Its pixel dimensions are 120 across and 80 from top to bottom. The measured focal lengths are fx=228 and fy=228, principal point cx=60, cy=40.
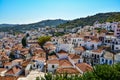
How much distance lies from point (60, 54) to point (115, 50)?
512 inches

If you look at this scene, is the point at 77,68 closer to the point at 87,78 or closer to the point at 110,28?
the point at 87,78

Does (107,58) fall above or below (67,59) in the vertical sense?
below

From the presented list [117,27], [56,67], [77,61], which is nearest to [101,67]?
[56,67]

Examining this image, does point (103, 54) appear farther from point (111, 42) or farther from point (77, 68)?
point (77, 68)

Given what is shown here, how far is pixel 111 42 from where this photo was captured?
55.8 m

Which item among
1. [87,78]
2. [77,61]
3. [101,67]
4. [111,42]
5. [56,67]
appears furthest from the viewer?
[111,42]

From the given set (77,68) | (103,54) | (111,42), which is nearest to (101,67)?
(77,68)

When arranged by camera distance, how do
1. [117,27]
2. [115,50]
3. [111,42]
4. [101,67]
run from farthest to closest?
[117,27] → [111,42] → [115,50] → [101,67]

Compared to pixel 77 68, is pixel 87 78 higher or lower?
higher

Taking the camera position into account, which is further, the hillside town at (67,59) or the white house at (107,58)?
the white house at (107,58)

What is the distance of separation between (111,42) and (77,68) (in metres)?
20.5

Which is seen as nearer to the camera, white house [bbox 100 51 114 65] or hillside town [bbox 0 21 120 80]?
hillside town [bbox 0 21 120 80]

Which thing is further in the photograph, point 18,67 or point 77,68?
point 18,67

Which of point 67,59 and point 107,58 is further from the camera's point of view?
point 107,58
